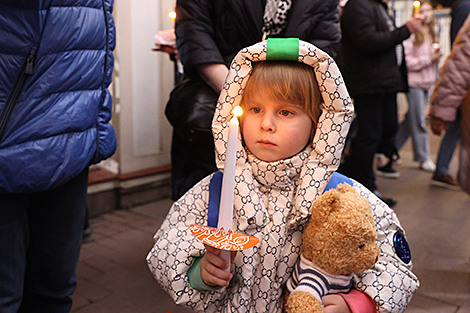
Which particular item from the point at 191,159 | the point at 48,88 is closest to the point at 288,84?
the point at 48,88

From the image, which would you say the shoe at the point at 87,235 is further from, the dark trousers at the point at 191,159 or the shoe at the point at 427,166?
the shoe at the point at 427,166

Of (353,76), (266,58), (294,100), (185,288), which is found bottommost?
(185,288)

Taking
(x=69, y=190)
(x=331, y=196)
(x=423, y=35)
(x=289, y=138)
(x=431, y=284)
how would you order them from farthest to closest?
(x=423, y=35) < (x=431, y=284) < (x=69, y=190) < (x=289, y=138) < (x=331, y=196)

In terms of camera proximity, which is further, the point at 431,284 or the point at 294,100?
the point at 431,284

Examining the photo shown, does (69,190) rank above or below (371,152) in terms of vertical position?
above

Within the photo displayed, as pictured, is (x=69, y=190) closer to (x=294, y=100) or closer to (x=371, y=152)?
(x=294, y=100)

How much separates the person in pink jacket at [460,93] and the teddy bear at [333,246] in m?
1.79

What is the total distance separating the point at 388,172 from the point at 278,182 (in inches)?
186

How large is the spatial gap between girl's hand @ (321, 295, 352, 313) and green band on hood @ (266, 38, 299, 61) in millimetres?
648

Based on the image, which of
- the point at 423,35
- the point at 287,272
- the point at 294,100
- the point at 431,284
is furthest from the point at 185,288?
the point at 423,35

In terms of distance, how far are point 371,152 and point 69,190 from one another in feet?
9.49

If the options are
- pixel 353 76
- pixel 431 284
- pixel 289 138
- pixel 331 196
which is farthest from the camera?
pixel 353 76

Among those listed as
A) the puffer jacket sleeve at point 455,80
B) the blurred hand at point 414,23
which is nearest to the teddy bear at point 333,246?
the puffer jacket sleeve at point 455,80

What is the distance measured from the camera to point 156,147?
429cm
